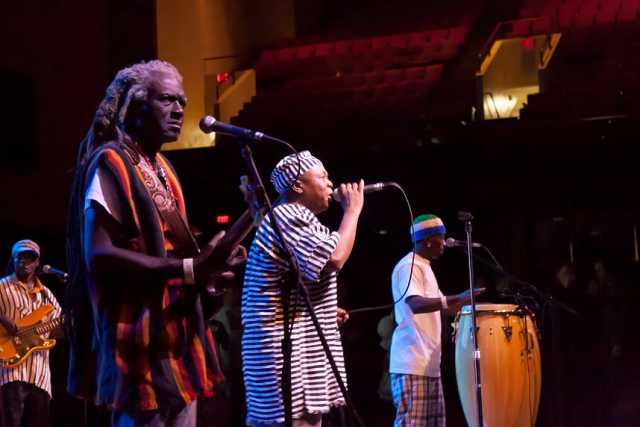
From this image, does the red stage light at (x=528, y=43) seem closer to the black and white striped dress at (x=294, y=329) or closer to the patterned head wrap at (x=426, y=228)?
the patterned head wrap at (x=426, y=228)

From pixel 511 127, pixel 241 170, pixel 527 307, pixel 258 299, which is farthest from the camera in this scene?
pixel 241 170

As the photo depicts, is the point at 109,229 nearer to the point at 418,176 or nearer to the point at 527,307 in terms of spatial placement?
the point at 527,307

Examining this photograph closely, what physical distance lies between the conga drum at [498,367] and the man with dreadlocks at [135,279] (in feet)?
12.3

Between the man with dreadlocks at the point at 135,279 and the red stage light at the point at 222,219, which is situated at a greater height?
the red stage light at the point at 222,219

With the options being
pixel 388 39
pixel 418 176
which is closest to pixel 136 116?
pixel 418 176

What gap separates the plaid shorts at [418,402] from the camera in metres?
5.30

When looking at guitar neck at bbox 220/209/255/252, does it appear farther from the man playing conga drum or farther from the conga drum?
the conga drum

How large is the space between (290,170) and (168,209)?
1.12 m

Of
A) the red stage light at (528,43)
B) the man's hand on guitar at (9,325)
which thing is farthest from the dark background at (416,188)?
the man's hand on guitar at (9,325)

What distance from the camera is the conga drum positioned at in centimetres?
601

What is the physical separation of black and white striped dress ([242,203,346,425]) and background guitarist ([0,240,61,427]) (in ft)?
12.3

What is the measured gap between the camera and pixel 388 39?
13.8m

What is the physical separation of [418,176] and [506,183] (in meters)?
0.84

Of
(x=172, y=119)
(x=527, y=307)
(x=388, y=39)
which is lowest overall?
(x=527, y=307)
